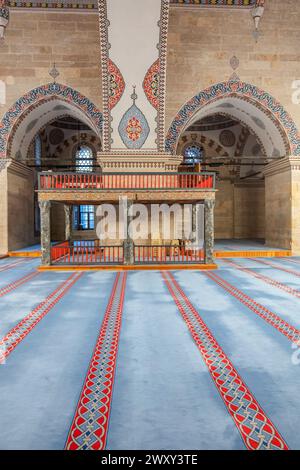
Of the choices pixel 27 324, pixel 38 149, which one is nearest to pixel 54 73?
pixel 38 149

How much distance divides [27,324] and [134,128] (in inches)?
248

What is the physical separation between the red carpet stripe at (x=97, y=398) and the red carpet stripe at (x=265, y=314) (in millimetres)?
1544

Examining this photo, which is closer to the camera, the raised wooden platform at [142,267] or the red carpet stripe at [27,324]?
the red carpet stripe at [27,324]

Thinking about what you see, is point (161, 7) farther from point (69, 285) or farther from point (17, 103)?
point (69, 285)

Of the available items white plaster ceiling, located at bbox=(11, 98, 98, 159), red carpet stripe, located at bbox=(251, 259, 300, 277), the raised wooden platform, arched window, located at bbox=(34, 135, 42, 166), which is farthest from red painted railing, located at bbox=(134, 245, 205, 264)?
arched window, located at bbox=(34, 135, 42, 166)

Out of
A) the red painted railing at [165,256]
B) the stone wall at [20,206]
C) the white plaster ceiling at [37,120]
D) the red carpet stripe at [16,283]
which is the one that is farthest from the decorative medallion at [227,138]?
the red carpet stripe at [16,283]

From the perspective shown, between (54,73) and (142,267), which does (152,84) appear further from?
(142,267)

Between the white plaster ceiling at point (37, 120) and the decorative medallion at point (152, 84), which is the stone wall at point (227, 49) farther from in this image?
the white plaster ceiling at point (37, 120)

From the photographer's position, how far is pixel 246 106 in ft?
30.8

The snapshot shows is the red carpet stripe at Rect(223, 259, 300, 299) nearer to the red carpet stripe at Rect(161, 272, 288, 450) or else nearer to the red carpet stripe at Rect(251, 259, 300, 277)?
the red carpet stripe at Rect(251, 259, 300, 277)

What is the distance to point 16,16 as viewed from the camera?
8.54 m

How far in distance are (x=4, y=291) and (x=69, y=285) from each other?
96 centimetres

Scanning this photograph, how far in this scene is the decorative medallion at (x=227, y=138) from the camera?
13.7 meters

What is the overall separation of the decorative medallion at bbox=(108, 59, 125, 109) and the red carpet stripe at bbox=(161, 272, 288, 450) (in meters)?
6.69
